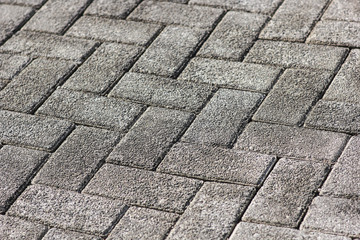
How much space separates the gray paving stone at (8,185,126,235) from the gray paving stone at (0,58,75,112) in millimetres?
721

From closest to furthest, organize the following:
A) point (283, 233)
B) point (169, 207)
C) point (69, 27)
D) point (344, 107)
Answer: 1. point (283, 233)
2. point (169, 207)
3. point (344, 107)
4. point (69, 27)

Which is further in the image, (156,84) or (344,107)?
(156,84)

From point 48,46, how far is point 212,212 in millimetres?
1802

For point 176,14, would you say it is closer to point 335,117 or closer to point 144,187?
point 335,117

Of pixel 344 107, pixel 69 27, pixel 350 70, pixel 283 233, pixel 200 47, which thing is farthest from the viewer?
pixel 69 27

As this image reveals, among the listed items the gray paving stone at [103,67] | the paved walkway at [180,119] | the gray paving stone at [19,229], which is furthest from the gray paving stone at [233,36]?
the gray paving stone at [19,229]

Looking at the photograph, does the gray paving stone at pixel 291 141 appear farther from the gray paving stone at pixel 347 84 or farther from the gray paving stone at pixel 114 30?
the gray paving stone at pixel 114 30

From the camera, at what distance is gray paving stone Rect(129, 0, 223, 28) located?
422cm

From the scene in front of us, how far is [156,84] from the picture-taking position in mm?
3727

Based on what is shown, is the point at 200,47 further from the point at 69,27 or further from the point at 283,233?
the point at 283,233

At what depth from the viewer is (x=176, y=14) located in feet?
14.2

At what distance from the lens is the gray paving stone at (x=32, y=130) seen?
3.40 metres

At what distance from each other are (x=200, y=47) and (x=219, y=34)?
0.17m

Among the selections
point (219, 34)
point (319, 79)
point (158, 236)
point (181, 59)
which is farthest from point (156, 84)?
point (158, 236)
